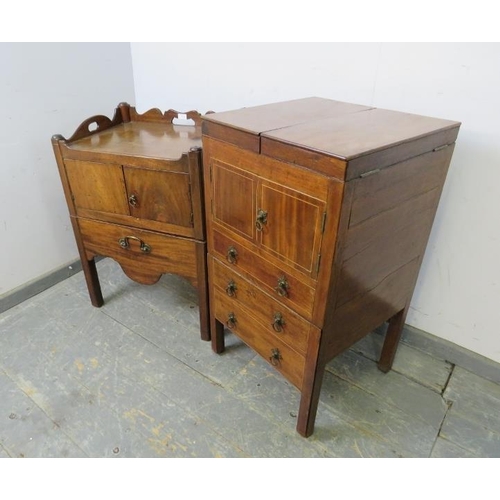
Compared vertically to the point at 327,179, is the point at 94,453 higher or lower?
lower

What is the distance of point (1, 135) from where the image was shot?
1.46m

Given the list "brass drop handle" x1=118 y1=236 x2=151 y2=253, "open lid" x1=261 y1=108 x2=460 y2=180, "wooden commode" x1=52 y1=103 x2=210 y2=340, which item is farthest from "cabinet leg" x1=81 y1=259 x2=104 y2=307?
"open lid" x1=261 y1=108 x2=460 y2=180

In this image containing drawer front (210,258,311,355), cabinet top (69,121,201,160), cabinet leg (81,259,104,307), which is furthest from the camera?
cabinet leg (81,259,104,307)

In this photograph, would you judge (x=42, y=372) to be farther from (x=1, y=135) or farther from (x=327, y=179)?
(x=327, y=179)

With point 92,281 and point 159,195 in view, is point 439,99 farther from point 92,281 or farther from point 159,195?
point 92,281

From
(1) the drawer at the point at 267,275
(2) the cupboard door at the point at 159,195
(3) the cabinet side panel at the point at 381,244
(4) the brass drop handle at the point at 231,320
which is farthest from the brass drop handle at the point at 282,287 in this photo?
(2) the cupboard door at the point at 159,195

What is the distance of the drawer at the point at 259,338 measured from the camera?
109cm

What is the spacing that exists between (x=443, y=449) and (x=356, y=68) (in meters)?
1.21

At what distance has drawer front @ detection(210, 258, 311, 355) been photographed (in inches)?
40.1

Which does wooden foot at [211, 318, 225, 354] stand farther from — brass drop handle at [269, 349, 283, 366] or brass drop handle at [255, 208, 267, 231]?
brass drop handle at [255, 208, 267, 231]
